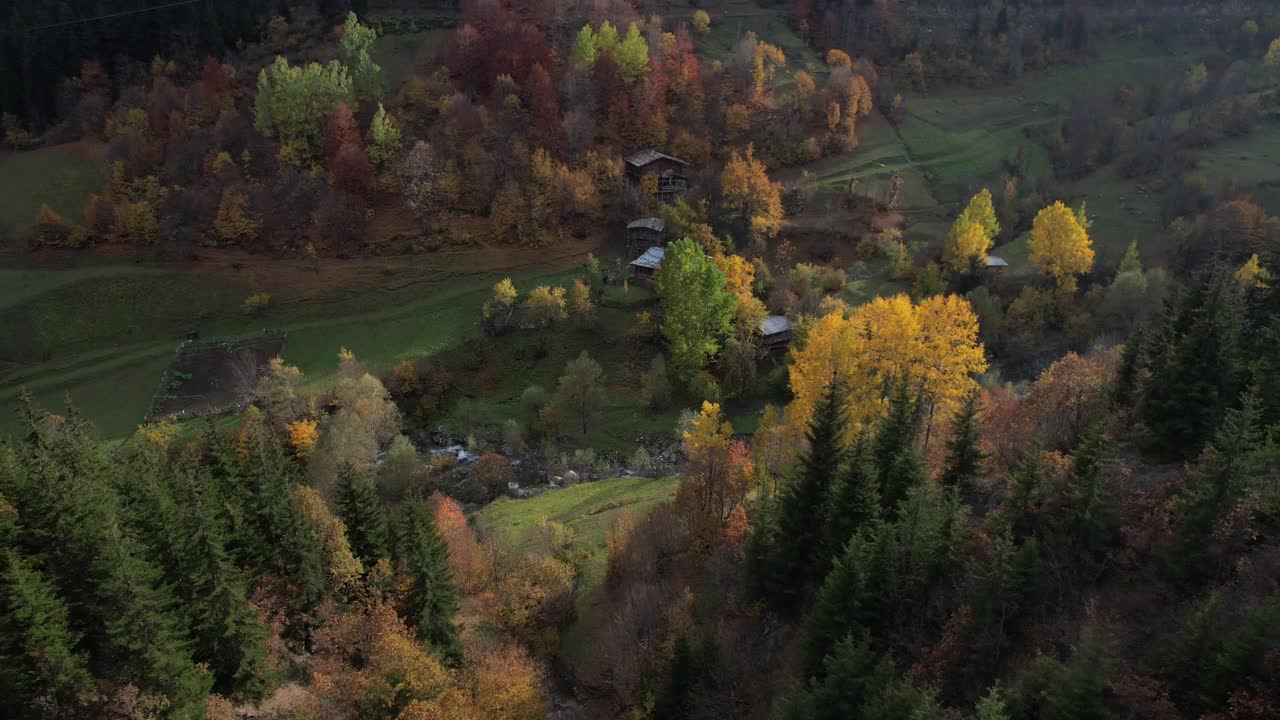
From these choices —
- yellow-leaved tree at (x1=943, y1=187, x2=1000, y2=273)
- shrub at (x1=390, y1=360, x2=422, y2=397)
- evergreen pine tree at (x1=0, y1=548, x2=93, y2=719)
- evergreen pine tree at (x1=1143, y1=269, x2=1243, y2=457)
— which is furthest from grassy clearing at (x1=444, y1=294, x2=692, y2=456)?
evergreen pine tree at (x1=1143, y1=269, x2=1243, y2=457)

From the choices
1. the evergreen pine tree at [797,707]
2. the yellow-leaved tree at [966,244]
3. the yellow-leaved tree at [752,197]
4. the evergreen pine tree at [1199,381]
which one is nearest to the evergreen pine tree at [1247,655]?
the evergreen pine tree at [797,707]

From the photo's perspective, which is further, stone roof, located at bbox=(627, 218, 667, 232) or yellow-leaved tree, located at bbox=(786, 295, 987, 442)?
stone roof, located at bbox=(627, 218, 667, 232)

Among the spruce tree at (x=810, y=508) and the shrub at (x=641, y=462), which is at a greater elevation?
the spruce tree at (x=810, y=508)

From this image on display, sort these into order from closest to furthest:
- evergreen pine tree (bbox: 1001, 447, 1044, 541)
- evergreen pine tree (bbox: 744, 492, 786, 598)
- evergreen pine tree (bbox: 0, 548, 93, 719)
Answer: evergreen pine tree (bbox: 1001, 447, 1044, 541) < evergreen pine tree (bbox: 0, 548, 93, 719) < evergreen pine tree (bbox: 744, 492, 786, 598)

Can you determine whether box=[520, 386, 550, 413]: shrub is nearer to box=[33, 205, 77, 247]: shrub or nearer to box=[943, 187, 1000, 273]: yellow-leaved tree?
box=[943, 187, 1000, 273]: yellow-leaved tree

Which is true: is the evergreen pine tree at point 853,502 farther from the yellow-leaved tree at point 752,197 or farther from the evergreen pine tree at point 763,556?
the yellow-leaved tree at point 752,197
